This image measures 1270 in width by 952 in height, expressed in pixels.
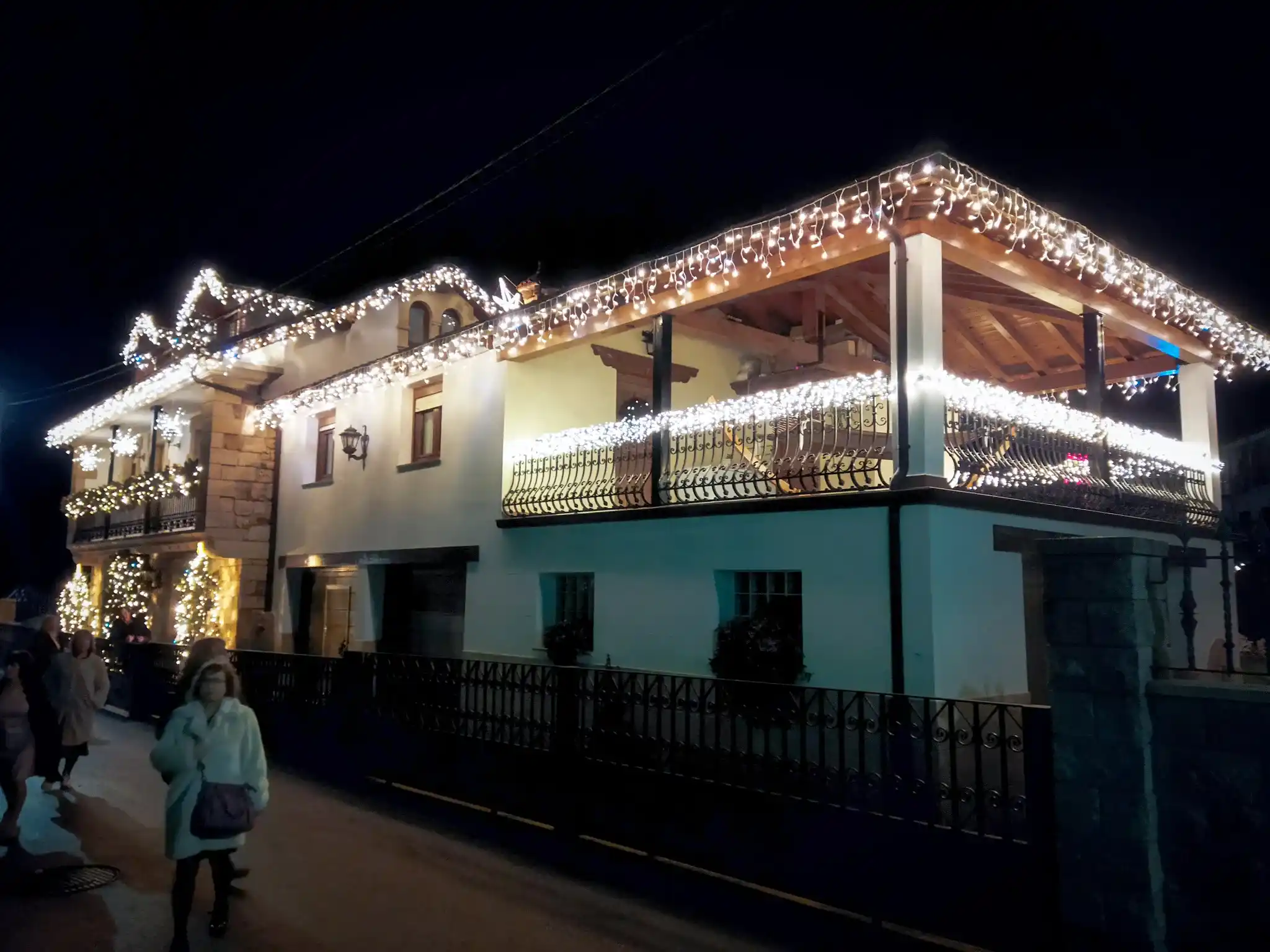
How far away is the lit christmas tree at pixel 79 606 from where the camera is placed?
A: 23891mm

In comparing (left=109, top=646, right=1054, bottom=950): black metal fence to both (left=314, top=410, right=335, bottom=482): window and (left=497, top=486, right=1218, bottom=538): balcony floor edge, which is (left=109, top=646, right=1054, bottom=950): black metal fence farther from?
(left=314, top=410, right=335, bottom=482): window

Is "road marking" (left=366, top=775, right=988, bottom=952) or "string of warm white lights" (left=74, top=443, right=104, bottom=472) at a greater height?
"string of warm white lights" (left=74, top=443, right=104, bottom=472)

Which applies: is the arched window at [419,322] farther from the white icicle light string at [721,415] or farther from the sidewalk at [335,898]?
the sidewalk at [335,898]

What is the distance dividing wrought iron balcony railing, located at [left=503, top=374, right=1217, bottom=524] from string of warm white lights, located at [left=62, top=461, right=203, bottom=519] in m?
8.98

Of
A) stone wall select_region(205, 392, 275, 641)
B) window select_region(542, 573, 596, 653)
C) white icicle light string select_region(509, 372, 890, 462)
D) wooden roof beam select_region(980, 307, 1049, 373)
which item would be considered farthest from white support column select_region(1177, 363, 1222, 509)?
stone wall select_region(205, 392, 275, 641)

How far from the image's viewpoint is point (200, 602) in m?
18.2

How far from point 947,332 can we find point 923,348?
6.05m

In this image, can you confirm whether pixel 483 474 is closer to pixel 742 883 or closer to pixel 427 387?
pixel 427 387

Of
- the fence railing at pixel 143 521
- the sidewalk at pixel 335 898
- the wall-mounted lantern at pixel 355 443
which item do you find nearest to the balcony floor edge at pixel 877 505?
the wall-mounted lantern at pixel 355 443

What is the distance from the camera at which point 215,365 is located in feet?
57.3

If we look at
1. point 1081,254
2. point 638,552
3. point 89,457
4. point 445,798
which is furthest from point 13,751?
point 89,457

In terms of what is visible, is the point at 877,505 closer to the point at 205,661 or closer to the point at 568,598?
the point at 568,598

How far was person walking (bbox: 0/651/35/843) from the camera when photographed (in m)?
7.15

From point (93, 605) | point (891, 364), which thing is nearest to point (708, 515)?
point (891, 364)
